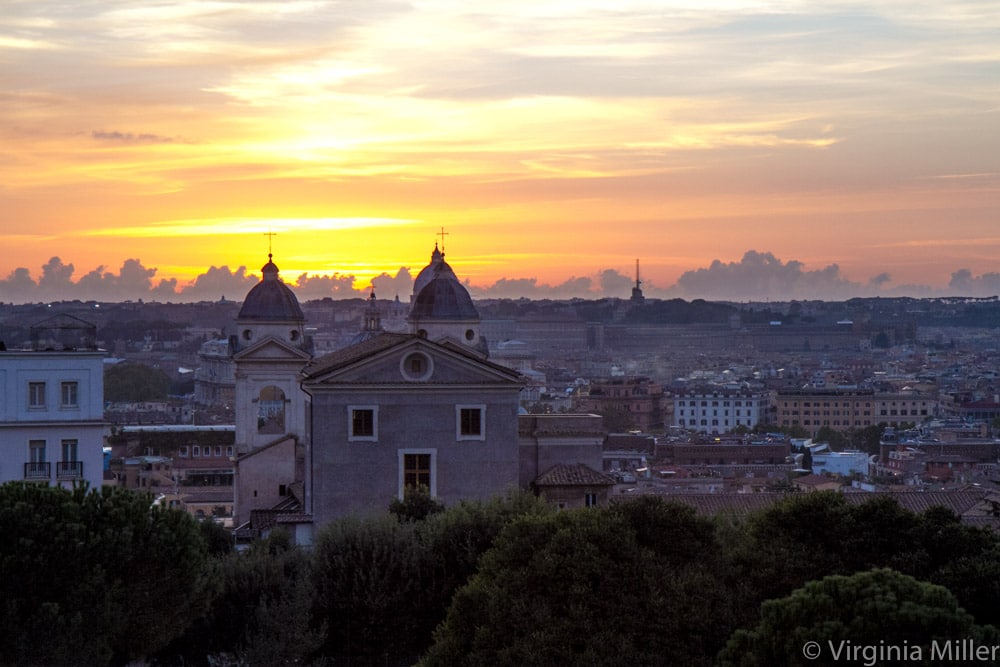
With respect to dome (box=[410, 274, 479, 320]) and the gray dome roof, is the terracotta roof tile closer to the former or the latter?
dome (box=[410, 274, 479, 320])

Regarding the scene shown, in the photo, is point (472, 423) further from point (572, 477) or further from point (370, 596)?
point (370, 596)

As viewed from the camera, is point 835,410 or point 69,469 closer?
point 69,469

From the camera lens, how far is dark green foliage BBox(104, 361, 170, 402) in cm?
13012

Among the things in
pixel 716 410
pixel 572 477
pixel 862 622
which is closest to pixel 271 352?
pixel 572 477

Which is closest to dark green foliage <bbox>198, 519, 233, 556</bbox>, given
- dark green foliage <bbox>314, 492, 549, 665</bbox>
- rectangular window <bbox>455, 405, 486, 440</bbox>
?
rectangular window <bbox>455, 405, 486, 440</bbox>

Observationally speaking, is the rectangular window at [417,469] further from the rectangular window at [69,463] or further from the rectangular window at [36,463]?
the rectangular window at [36,463]

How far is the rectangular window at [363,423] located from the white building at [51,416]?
3.87m

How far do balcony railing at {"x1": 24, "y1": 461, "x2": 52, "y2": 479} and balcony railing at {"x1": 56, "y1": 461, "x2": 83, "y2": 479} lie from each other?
0.14 metres

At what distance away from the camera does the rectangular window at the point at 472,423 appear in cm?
2609

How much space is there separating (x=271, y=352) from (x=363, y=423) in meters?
6.34

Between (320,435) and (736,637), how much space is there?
11.8 meters

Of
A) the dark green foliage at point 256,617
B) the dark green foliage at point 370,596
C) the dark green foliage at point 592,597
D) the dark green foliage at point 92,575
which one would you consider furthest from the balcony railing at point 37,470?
the dark green foliage at point 592,597

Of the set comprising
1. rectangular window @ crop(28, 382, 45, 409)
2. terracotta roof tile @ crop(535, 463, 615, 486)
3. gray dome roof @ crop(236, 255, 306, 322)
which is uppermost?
gray dome roof @ crop(236, 255, 306, 322)

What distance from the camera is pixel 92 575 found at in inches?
749
